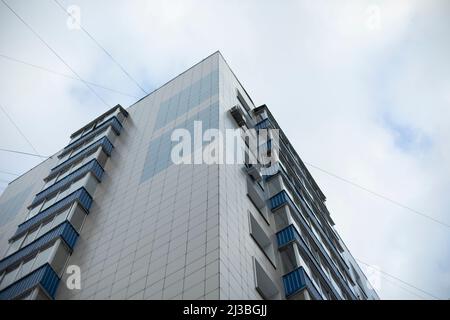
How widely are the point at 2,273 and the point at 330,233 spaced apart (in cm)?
2230

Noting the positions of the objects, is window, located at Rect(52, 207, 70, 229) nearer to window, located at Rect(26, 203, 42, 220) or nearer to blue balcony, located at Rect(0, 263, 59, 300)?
window, located at Rect(26, 203, 42, 220)

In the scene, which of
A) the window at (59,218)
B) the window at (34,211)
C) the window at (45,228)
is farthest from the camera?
the window at (34,211)

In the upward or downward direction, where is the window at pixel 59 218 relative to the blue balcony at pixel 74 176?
downward

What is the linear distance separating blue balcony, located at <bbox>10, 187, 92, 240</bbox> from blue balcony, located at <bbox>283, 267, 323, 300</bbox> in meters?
11.5

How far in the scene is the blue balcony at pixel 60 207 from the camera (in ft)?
74.6

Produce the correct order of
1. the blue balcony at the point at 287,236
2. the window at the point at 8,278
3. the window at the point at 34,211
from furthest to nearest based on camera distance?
the window at the point at 34,211, the blue balcony at the point at 287,236, the window at the point at 8,278

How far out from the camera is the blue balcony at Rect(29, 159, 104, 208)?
2533cm

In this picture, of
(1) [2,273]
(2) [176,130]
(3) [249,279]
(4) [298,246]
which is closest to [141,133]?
A: (2) [176,130]

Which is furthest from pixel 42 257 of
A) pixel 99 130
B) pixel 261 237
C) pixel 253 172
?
pixel 99 130

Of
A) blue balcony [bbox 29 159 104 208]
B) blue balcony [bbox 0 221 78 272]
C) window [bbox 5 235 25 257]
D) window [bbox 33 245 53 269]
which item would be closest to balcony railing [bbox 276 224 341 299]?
blue balcony [bbox 0 221 78 272]

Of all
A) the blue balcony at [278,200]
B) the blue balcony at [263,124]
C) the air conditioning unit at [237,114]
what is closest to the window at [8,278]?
the blue balcony at [278,200]

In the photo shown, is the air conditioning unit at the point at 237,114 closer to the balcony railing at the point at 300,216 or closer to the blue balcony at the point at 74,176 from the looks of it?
the balcony railing at the point at 300,216

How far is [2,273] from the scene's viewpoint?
20.7 meters

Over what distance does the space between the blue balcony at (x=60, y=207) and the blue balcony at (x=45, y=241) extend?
1850 mm
